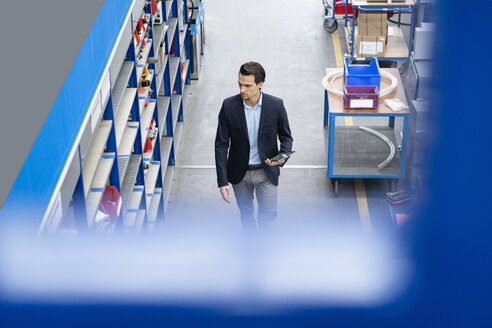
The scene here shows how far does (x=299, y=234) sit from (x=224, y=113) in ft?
16.0

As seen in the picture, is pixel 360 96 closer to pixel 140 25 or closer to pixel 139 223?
pixel 140 25

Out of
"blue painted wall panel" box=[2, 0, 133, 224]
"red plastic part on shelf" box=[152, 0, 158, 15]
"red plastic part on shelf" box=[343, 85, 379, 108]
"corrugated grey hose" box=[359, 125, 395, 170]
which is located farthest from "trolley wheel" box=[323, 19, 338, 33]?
"blue painted wall panel" box=[2, 0, 133, 224]

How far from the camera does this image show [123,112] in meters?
5.38

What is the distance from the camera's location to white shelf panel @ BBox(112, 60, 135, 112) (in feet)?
16.8

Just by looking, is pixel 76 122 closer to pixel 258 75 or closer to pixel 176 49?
pixel 258 75

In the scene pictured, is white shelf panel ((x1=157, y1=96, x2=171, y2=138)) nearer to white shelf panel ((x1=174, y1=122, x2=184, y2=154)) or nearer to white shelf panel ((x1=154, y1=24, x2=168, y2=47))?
white shelf panel ((x1=174, y1=122, x2=184, y2=154))

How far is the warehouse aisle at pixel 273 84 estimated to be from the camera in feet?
25.3

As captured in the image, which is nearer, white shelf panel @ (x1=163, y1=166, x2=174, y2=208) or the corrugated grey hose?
white shelf panel @ (x1=163, y1=166, x2=174, y2=208)

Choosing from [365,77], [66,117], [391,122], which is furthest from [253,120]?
[391,122]

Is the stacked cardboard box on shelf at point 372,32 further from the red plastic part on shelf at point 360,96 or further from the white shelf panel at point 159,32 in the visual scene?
the white shelf panel at point 159,32

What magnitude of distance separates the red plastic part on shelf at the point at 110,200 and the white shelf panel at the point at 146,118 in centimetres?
118

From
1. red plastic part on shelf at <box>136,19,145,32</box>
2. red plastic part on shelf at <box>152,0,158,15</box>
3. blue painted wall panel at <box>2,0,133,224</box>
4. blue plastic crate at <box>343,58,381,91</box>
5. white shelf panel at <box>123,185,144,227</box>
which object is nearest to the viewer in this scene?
blue painted wall panel at <box>2,0,133,224</box>

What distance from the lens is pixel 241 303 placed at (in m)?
0.33

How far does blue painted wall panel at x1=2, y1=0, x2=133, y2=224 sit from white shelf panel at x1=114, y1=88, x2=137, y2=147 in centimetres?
69
